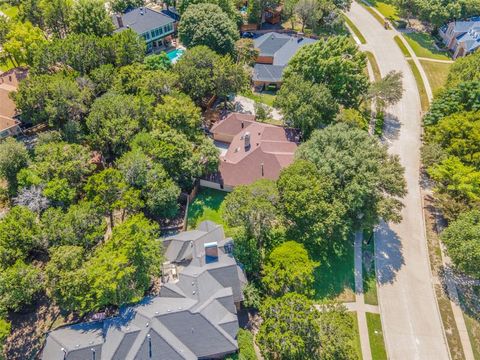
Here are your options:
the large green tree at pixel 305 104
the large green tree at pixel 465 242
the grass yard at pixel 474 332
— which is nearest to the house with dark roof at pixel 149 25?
the large green tree at pixel 305 104

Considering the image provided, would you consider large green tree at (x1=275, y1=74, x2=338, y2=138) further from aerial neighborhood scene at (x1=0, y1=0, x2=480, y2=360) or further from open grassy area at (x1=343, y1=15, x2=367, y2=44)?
open grassy area at (x1=343, y1=15, x2=367, y2=44)

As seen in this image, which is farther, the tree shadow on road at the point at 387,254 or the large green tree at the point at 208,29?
the large green tree at the point at 208,29

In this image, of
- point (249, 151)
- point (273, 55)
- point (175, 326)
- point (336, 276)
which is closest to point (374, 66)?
point (273, 55)

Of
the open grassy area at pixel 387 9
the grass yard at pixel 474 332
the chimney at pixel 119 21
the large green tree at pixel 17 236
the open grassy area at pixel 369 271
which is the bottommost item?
the grass yard at pixel 474 332

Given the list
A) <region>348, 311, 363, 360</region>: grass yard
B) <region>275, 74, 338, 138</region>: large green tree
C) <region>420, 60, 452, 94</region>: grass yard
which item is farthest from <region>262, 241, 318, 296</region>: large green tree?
<region>420, 60, 452, 94</region>: grass yard

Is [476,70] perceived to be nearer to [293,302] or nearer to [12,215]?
[293,302]

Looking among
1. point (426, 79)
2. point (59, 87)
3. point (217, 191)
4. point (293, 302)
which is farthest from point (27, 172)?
point (426, 79)

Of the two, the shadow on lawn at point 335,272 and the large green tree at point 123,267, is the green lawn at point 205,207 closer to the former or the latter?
the large green tree at point 123,267
